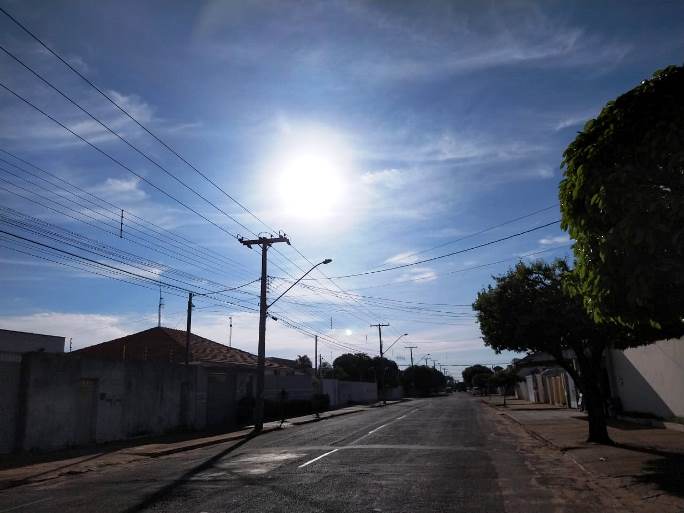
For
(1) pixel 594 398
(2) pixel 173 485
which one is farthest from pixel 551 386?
(2) pixel 173 485

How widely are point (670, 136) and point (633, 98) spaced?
787mm

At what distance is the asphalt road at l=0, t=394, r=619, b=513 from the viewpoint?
9.23 meters

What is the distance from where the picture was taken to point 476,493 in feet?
32.9

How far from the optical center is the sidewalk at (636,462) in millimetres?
9109

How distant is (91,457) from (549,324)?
541 inches

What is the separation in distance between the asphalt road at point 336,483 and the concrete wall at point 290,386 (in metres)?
22.2

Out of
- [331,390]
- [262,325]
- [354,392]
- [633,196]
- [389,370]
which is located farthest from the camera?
[389,370]

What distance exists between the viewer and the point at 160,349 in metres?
39.4

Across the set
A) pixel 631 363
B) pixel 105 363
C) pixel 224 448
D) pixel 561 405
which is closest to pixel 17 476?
pixel 224 448

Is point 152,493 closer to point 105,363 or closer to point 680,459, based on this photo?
point 680,459

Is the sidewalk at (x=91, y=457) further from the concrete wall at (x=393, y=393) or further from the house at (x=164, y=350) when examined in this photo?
the concrete wall at (x=393, y=393)

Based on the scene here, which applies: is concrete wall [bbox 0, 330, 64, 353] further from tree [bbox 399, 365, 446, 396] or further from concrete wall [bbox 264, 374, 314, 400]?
tree [bbox 399, 365, 446, 396]

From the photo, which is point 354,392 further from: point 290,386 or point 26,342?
point 26,342

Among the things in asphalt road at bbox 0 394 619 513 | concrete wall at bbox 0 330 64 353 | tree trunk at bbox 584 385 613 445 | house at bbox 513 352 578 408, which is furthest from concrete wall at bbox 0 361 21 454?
house at bbox 513 352 578 408
